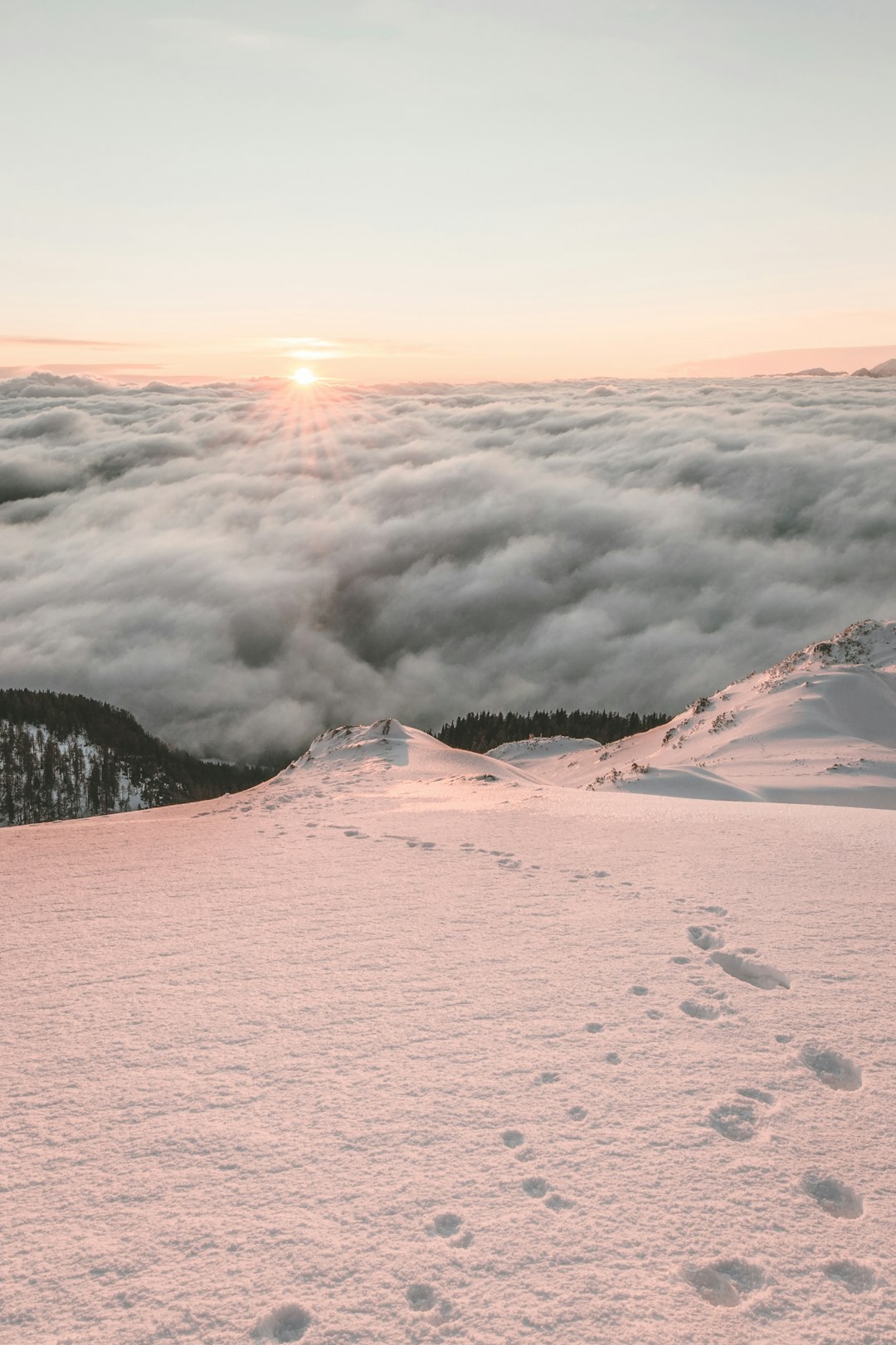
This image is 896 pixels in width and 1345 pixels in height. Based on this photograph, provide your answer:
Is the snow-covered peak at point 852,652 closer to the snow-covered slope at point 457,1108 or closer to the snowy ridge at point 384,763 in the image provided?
the snowy ridge at point 384,763

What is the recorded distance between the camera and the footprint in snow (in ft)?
12.5

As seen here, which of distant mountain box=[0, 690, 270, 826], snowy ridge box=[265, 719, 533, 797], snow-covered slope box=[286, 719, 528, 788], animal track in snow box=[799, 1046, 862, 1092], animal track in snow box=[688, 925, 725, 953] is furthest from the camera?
distant mountain box=[0, 690, 270, 826]

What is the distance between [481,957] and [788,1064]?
194cm

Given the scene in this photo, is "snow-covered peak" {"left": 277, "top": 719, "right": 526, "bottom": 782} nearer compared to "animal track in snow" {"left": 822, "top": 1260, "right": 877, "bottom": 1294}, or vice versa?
"animal track in snow" {"left": 822, "top": 1260, "right": 877, "bottom": 1294}

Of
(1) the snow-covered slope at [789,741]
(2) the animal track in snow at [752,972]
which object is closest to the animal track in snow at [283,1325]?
(2) the animal track in snow at [752,972]

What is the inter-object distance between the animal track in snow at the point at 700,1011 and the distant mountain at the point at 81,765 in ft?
310

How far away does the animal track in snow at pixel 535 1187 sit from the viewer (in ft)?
10.3

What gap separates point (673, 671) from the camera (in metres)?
166

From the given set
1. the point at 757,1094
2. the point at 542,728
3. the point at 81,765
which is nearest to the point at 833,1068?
the point at 757,1094

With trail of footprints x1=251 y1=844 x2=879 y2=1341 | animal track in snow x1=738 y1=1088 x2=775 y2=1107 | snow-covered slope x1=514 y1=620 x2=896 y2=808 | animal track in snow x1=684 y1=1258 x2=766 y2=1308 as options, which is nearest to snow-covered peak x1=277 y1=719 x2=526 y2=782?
snow-covered slope x1=514 y1=620 x2=896 y2=808

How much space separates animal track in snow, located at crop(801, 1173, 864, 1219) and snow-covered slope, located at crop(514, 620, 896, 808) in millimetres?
12583

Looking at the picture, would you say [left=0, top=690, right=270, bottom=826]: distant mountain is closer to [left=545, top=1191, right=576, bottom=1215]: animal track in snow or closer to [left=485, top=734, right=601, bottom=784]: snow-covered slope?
[left=485, top=734, right=601, bottom=784]: snow-covered slope

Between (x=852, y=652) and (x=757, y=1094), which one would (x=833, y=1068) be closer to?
(x=757, y=1094)

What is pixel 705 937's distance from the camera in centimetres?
554
